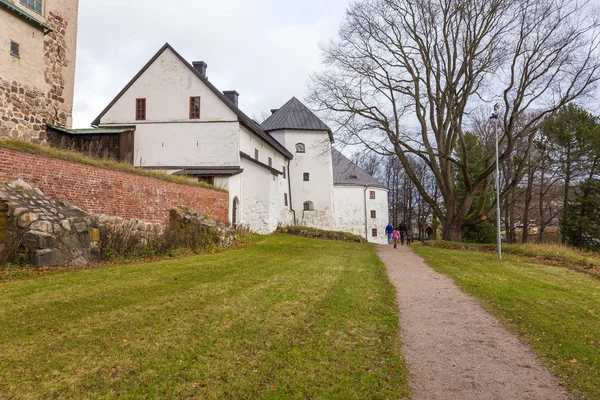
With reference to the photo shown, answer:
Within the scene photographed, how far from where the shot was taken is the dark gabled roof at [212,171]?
21366 millimetres

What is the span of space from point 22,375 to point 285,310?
3602 millimetres

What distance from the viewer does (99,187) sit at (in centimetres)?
1190

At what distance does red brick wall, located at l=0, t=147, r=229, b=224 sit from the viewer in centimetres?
967

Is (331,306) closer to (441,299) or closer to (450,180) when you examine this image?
(441,299)

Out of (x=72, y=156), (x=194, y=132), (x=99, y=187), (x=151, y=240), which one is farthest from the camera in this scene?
(x=194, y=132)

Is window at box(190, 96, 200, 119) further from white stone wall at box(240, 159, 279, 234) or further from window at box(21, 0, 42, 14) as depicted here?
window at box(21, 0, 42, 14)

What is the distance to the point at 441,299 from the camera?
8.05 m

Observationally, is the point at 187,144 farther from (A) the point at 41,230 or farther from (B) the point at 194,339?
(B) the point at 194,339

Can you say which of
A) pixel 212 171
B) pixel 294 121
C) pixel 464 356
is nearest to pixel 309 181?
pixel 294 121

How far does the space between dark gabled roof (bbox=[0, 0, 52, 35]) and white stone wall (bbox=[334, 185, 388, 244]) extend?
29063 millimetres

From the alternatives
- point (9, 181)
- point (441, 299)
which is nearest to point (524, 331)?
point (441, 299)

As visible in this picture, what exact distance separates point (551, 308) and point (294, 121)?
29.6 meters

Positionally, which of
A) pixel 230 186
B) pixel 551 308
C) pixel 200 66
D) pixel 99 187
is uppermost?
pixel 200 66

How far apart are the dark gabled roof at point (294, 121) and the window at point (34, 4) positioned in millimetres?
20296
